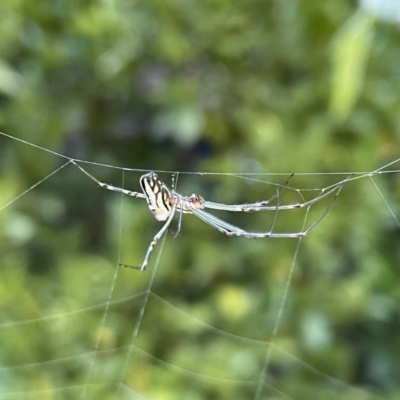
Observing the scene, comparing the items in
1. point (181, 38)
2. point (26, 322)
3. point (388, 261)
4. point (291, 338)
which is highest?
point (181, 38)

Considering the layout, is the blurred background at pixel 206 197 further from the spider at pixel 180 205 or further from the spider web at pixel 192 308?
the spider at pixel 180 205

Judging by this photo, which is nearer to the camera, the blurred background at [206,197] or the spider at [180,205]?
the spider at [180,205]

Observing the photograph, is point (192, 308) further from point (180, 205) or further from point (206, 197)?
point (180, 205)

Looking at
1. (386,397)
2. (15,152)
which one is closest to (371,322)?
(386,397)

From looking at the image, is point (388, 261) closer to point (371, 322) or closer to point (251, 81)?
point (371, 322)

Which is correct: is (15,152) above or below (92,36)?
below

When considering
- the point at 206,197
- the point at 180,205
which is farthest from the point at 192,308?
the point at 180,205

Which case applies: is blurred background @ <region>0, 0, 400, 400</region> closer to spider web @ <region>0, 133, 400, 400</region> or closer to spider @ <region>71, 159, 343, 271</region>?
spider web @ <region>0, 133, 400, 400</region>

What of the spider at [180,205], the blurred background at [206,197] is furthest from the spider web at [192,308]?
the spider at [180,205]
